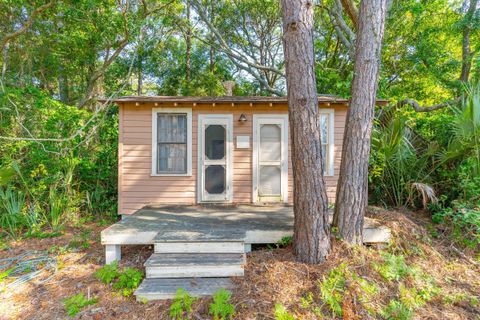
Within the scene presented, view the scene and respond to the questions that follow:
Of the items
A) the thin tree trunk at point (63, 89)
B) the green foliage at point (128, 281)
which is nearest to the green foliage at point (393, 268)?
the green foliage at point (128, 281)

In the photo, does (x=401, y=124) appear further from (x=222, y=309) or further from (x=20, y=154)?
(x=20, y=154)

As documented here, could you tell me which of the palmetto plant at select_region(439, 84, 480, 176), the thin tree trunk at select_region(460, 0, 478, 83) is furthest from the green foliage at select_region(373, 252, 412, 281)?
the thin tree trunk at select_region(460, 0, 478, 83)

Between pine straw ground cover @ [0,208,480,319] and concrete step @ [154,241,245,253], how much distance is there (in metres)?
0.26

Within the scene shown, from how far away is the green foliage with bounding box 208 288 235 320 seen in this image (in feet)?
7.24

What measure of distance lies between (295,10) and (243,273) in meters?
2.99

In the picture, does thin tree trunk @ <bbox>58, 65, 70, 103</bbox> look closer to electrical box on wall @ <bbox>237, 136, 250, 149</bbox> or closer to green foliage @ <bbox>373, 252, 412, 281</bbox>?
electrical box on wall @ <bbox>237, 136, 250, 149</bbox>

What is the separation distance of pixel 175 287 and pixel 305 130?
2205 mm

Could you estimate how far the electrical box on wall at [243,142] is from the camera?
5.05 m

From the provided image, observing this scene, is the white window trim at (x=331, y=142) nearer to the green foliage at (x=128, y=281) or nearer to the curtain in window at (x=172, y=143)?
the curtain in window at (x=172, y=143)

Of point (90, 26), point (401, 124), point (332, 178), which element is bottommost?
point (332, 178)

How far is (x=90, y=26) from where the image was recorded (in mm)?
6926

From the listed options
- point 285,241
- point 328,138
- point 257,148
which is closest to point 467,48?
point 328,138

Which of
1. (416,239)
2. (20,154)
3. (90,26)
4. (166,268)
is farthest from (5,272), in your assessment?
(90,26)

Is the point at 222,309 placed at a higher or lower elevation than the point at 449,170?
lower
